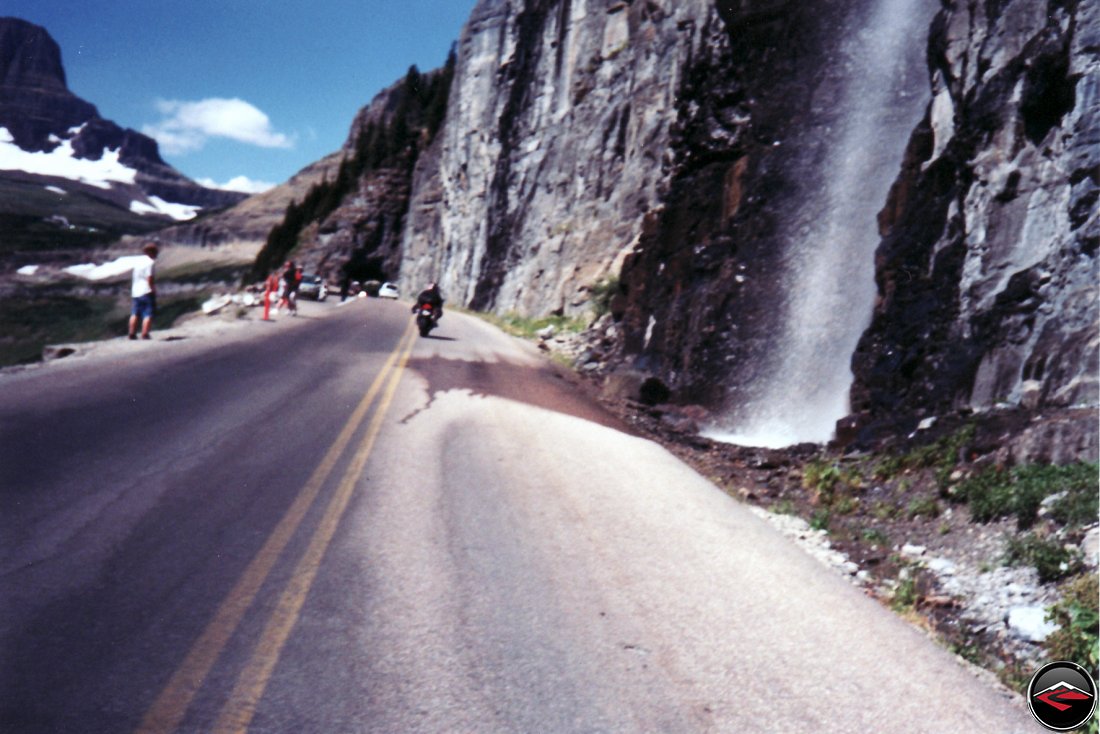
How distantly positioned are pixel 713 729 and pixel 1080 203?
301 inches

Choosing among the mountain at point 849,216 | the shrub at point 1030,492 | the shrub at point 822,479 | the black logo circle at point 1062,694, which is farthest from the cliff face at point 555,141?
the black logo circle at point 1062,694

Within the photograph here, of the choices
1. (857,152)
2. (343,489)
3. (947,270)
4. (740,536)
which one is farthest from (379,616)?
(857,152)

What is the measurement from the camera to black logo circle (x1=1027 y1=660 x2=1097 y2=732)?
3.56 m

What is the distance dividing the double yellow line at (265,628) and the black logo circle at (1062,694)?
3.64 meters

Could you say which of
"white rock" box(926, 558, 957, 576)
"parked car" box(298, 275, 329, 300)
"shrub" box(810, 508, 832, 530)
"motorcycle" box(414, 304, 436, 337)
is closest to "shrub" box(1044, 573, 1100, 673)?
"white rock" box(926, 558, 957, 576)

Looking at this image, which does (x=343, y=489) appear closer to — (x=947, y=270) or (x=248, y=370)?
(x=248, y=370)

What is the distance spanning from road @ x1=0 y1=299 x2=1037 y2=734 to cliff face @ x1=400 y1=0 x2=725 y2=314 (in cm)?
1810

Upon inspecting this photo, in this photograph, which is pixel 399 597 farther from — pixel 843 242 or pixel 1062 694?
pixel 843 242

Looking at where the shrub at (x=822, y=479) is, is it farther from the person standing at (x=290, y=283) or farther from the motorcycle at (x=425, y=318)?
the person standing at (x=290, y=283)

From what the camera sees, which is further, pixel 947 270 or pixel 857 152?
pixel 857 152

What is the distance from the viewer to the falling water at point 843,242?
555 inches

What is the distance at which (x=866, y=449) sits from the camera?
1003 cm

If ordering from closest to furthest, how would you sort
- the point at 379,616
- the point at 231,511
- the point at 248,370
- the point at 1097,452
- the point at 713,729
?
the point at 713,729
the point at 379,616
the point at 231,511
the point at 1097,452
the point at 248,370

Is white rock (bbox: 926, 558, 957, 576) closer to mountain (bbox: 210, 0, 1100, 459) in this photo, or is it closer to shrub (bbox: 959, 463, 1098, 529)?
shrub (bbox: 959, 463, 1098, 529)
